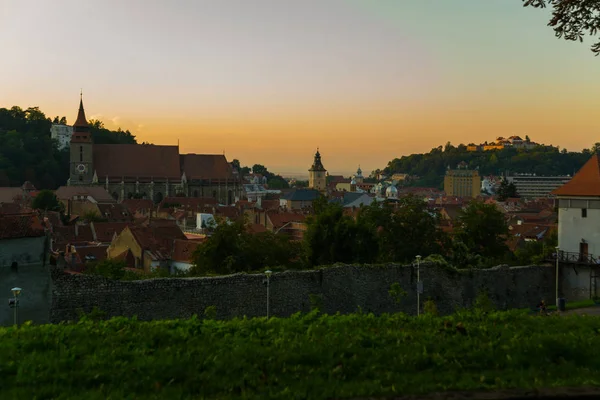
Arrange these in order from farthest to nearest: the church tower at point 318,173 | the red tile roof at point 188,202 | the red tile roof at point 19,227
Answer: the church tower at point 318,173 → the red tile roof at point 188,202 → the red tile roof at point 19,227

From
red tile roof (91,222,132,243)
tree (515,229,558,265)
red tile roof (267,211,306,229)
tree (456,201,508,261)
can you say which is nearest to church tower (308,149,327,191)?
red tile roof (267,211,306,229)

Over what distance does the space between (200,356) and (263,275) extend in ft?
34.1

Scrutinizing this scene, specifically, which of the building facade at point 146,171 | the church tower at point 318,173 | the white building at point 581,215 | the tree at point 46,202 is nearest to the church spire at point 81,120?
the building facade at point 146,171

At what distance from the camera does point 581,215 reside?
28.9 m

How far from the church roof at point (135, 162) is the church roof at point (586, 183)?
9609cm

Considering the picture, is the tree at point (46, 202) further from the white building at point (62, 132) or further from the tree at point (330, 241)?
the white building at point (62, 132)

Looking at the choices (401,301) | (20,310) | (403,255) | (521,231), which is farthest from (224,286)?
(521,231)

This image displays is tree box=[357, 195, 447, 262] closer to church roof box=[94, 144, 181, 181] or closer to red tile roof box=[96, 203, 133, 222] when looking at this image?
red tile roof box=[96, 203, 133, 222]

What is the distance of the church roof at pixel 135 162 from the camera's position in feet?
383

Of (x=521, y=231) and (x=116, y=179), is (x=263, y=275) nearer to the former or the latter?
(x=521, y=231)

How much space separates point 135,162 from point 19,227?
10372 cm

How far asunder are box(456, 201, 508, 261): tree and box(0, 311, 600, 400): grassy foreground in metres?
23.9

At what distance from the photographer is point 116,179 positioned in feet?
380

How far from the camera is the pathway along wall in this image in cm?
1689
